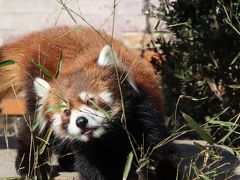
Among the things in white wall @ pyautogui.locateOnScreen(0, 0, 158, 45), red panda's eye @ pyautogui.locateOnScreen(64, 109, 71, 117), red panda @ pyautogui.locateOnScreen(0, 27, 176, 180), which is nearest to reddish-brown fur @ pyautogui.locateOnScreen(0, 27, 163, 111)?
red panda @ pyautogui.locateOnScreen(0, 27, 176, 180)

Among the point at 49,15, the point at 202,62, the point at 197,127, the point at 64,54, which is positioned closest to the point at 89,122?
the point at 197,127

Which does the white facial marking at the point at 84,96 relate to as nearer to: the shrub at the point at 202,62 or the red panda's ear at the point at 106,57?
the red panda's ear at the point at 106,57

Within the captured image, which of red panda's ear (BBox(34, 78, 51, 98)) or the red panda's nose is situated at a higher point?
red panda's ear (BBox(34, 78, 51, 98))

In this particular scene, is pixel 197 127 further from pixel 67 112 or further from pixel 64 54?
pixel 64 54

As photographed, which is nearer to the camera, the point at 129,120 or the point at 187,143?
the point at 129,120

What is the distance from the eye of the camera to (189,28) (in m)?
5.16

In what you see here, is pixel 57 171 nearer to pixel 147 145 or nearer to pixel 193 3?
pixel 147 145

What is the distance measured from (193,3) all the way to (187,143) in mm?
978

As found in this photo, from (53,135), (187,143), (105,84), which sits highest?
(105,84)

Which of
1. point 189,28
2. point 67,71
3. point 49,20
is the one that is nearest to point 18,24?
point 49,20

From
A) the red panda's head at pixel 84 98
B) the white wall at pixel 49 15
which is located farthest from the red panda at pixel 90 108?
the white wall at pixel 49 15

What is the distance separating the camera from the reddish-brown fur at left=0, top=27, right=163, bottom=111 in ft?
14.4

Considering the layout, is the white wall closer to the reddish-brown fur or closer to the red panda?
the reddish-brown fur

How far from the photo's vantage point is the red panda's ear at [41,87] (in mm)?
4195
